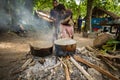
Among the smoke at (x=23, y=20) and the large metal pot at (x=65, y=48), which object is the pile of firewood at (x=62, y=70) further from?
the smoke at (x=23, y=20)

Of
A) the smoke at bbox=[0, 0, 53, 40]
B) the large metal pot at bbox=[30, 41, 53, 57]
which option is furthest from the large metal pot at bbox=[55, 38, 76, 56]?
the smoke at bbox=[0, 0, 53, 40]

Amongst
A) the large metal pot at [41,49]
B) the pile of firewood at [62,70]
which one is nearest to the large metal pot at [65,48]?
the pile of firewood at [62,70]

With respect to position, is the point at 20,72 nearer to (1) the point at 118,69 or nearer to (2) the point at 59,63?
(2) the point at 59,63

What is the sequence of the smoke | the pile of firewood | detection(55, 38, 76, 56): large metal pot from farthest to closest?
the smoke < detection(55, 38, 76, 56): large metal pot < the pile of firewood

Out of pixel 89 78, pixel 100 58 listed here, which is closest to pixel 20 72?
pixel 89 78

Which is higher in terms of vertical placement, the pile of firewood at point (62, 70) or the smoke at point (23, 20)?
the smoke at point (23, 20)

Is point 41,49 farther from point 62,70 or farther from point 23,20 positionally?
point 23,20

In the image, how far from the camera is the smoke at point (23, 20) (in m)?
13.7

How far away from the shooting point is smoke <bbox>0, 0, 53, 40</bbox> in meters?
13.7

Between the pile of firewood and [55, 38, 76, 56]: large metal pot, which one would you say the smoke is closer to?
[55, 38, 76, 56]: large metal pot

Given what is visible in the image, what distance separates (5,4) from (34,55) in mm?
9431

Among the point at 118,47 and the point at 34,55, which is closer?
the point at 34,55

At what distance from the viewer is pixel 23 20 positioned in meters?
16.8

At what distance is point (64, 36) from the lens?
6.73 metres
